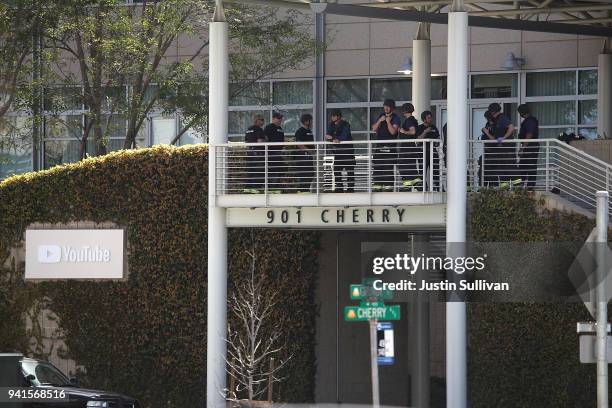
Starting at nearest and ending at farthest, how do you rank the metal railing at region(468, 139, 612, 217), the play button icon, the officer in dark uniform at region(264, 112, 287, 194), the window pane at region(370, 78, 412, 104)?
the metal railing at region(468, 139, 612, 217)
the officer in dark uniform at region(264, 112, 287, 194)
the play button icon
the window pane at region(370, 78, 412, 104)

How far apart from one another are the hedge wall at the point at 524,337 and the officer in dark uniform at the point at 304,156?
301cm

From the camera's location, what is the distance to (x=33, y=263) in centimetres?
2933

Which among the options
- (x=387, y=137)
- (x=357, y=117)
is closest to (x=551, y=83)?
(x=357, y=117)

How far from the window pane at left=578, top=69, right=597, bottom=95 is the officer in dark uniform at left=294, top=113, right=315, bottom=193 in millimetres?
10564

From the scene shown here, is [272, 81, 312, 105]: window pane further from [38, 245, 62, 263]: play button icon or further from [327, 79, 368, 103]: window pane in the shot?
[38, 245, 62, 263]: play button icon

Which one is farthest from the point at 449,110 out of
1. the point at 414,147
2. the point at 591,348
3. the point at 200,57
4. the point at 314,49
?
the point at 200,57

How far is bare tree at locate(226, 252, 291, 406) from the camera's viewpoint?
89.5 ft

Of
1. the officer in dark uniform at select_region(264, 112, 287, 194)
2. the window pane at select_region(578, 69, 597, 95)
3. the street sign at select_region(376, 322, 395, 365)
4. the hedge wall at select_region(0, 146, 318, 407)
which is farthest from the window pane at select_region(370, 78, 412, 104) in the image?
the street sign at select_region(376, 322, 395, 365)

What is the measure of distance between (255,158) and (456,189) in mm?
4289

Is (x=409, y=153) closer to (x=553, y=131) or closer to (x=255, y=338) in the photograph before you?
(x=255, y=338)

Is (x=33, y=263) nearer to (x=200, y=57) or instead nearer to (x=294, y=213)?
(x=294, y=213)

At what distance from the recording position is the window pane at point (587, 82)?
35781 millimetres

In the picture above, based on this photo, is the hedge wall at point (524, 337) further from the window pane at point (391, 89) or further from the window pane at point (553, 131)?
the window pane at point (391, 89)

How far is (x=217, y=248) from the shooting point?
27.0 meters
